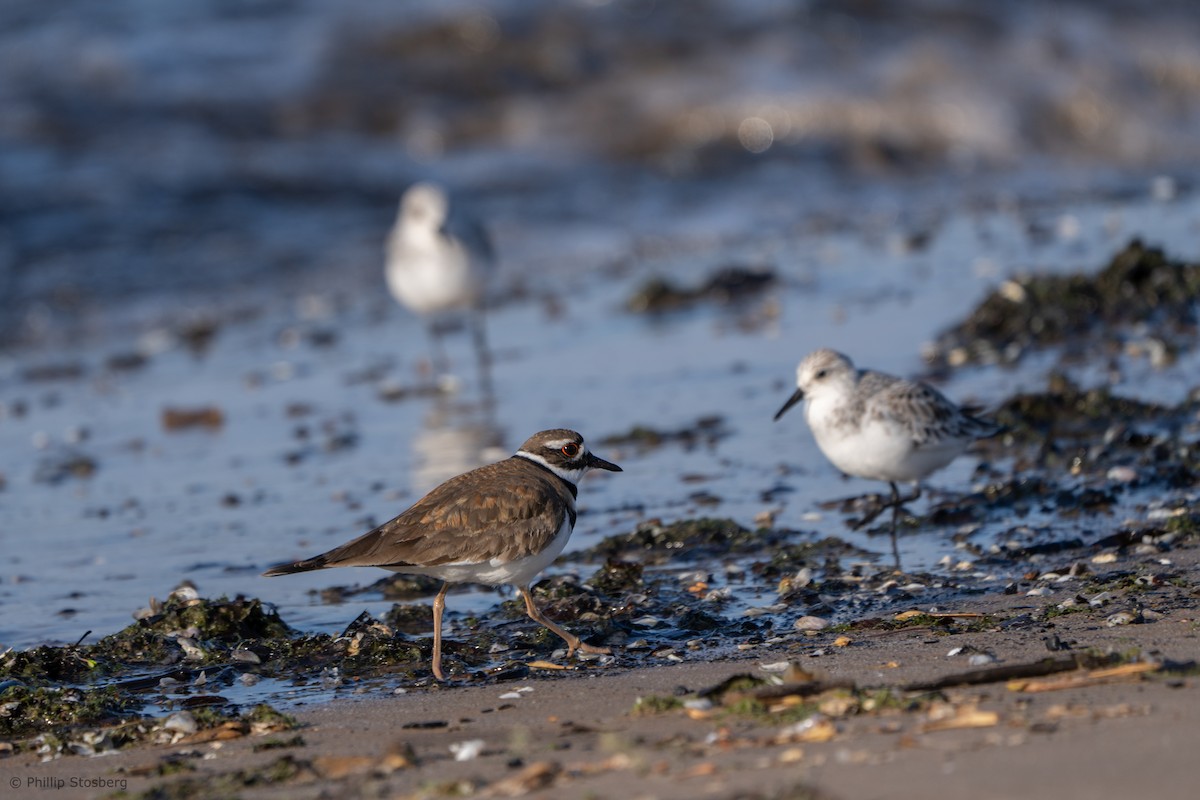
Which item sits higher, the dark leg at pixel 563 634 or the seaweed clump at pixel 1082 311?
the seaweed clump at pixel 1082 311

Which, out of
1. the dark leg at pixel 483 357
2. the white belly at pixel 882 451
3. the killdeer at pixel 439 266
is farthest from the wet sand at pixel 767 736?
the killdeer at pixel 439 266

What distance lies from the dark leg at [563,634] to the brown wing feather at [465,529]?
265mm

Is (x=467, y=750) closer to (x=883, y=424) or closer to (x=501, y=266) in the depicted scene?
(x=883, y=424)

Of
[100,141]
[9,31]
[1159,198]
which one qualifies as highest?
[9,31]

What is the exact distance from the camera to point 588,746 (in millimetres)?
4160

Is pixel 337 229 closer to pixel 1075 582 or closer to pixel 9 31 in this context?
pixel 9 31

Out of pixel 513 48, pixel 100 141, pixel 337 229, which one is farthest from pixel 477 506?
pixel 513 48

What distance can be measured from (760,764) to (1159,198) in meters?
10.7

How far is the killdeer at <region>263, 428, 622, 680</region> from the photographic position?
206 inches

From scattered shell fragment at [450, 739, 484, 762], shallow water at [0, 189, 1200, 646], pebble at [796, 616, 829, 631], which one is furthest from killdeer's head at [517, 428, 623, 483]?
scattered shell fragment at [450, 739, 484, 762]

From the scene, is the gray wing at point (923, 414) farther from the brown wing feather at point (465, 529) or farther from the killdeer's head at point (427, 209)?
the killdeer's head at point (427, 209)

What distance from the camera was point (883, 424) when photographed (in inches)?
262

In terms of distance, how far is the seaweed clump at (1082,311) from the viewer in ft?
29.4

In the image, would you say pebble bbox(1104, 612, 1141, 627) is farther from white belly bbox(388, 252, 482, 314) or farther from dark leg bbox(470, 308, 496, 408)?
white belly bbox(388, 252, 482, 314)
